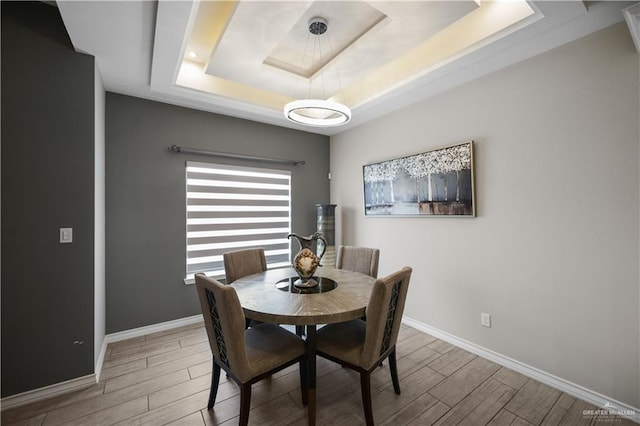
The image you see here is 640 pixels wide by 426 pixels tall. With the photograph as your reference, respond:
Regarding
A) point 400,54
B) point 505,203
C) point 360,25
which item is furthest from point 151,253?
point 505,203

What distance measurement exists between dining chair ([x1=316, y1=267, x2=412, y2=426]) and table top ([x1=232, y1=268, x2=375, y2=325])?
0.14 m

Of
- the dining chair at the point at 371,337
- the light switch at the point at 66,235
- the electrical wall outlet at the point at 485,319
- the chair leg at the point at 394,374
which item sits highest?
the light switch at the point at 66,235

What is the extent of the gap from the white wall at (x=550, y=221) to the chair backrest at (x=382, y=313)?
4.10ft

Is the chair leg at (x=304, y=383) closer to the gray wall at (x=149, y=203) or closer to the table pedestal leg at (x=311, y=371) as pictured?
the table pedestal leg at (x=311, y=371)

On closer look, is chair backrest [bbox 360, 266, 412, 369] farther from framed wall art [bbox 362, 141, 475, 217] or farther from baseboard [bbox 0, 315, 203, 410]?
baseboard [bbox 0, 315, 203, 410]

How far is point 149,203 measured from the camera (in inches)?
118

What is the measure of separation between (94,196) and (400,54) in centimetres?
298

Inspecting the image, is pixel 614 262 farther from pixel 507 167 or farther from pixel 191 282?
pixel 191 282

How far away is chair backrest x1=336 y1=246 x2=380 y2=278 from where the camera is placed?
8.71 ft

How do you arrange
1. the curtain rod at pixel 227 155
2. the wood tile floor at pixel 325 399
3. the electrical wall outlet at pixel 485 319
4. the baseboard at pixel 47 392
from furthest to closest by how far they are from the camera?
the curtain rod at pixel 227 155 → the electrical wall outlet at pixel 485 319 → the baseboard at pixel 47 392 → the wood tile floor at pixel 325 399

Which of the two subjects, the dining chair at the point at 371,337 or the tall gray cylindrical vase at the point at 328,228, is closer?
the dining chair at the point at 371,337

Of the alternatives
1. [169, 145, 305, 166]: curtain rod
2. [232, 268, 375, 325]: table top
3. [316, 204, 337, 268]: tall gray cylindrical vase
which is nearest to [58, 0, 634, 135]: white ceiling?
[169, 145, 305, 166]: curtain rod

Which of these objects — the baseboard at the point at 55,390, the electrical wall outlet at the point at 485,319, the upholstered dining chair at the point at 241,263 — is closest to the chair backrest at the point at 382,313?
the electrical wall outlet at the point at 485,319

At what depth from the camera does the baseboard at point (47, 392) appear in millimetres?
1864
